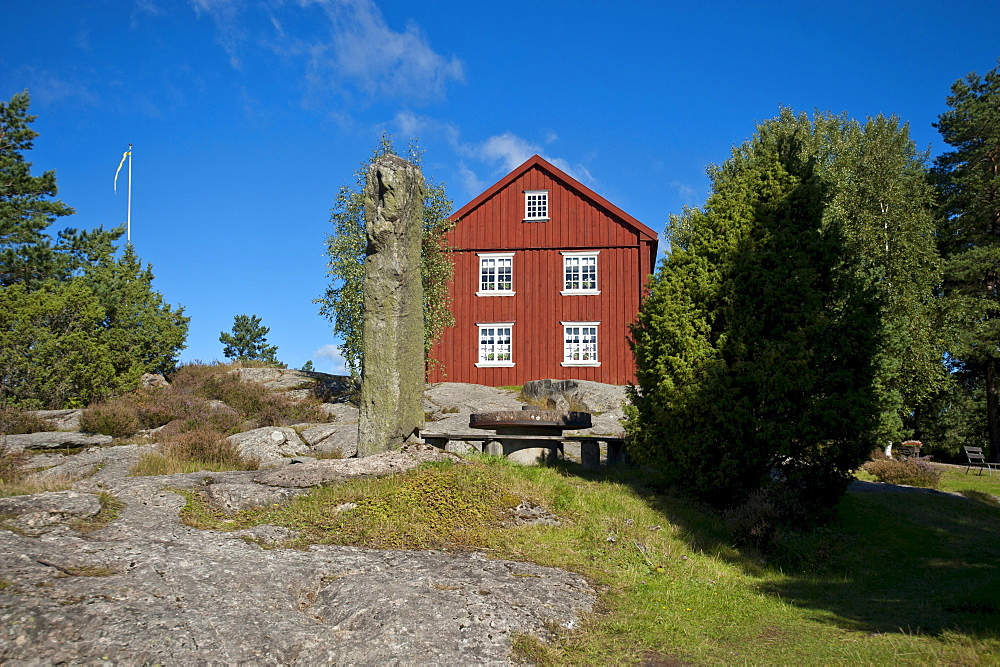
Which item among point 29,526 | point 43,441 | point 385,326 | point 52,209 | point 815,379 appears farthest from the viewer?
point 52,209

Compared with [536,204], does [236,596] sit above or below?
below

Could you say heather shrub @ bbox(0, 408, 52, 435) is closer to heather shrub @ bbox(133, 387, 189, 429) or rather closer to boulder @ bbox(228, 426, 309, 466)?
heather shrub @ bbox(133, 387, 189, 429)

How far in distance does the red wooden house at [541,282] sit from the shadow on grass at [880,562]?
17.8 m

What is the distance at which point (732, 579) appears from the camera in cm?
826

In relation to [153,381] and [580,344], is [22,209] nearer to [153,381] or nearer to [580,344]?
[153,381]

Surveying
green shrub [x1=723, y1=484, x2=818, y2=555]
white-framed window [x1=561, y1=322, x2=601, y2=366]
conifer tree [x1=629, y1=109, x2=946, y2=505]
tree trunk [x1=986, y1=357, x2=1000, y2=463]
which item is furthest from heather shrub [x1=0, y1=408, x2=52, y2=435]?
tree trunk [x1=986, y1=357, x2=1000, y2=463]

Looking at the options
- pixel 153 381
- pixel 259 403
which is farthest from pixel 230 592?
pixel 153 381

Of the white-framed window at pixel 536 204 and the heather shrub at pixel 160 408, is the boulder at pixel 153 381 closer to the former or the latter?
the heather shrub at pixel 160 408

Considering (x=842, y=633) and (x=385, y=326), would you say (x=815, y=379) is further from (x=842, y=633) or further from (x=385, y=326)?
(x=385, y=326)

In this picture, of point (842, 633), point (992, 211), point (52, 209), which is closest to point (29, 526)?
point (842, 633)

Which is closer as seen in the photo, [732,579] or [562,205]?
[732,579]

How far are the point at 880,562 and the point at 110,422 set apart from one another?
57.4 ft

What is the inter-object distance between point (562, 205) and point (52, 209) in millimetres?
24643

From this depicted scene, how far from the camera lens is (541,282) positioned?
31734 mm
